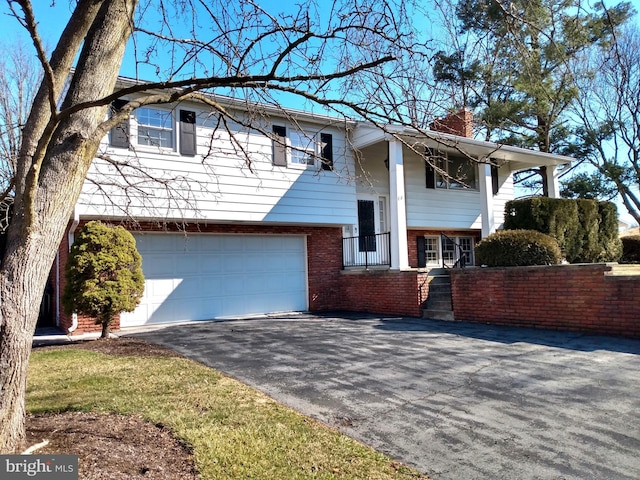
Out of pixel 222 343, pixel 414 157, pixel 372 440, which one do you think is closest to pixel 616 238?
pixel 414 157

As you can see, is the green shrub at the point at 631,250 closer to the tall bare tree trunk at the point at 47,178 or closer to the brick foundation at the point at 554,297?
the brick foundation at the point at 554,297

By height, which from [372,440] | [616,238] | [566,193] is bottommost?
[372,440]

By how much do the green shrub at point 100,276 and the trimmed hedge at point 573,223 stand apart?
9563 mm

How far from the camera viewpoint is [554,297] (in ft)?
28.9

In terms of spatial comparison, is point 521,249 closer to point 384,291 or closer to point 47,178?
point 384,291

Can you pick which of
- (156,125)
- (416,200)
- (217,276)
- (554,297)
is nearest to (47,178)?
(156,125)

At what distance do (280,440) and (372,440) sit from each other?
767 millimetres

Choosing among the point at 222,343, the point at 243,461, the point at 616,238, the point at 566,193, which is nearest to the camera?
the point at 243,461

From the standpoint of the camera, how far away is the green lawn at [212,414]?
10.2 feet

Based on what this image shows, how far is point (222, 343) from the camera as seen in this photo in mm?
8234

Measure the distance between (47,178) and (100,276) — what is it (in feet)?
20.7

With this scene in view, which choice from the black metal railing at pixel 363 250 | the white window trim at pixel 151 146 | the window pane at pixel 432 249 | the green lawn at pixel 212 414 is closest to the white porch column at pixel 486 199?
the window pane at pixel 432 249

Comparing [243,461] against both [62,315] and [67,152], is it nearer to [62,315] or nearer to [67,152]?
[67,152]

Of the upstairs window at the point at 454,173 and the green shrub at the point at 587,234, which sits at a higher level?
the upstairs window at the point at 454,173
